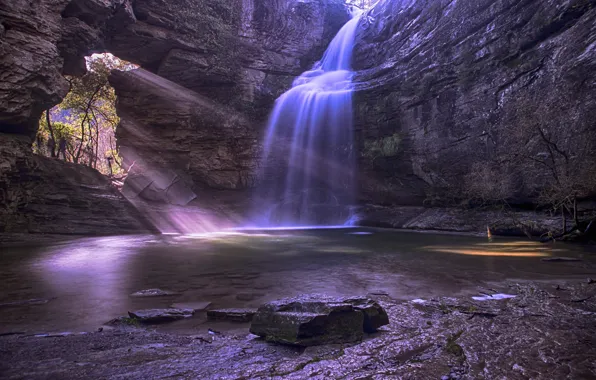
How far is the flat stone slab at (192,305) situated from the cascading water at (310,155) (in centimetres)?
1897

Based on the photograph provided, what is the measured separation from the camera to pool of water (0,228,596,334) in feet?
14.1

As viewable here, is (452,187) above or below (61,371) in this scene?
above

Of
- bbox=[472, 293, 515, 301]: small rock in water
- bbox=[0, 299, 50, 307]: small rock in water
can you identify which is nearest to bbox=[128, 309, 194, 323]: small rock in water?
bbox=[0, 299, 50, 307]: small rock in water

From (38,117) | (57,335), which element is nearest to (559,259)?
(57,335)

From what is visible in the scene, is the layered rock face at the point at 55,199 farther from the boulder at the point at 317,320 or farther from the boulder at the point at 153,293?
the boulder at the point at 317,320

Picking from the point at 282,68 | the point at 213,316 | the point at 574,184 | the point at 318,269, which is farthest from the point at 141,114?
the point at 574,184

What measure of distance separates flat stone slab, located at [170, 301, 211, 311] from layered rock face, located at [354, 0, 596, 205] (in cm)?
1138

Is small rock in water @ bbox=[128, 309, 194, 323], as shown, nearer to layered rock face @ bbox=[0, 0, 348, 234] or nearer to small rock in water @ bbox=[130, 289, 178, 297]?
small rock in water @ bbox=[130, 289, 178, 297]

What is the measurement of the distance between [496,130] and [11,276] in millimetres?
18281

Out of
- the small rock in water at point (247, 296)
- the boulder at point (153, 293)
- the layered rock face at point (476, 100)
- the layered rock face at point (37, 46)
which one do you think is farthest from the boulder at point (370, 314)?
the layered rock face at point (37, 46)

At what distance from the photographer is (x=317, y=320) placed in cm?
294

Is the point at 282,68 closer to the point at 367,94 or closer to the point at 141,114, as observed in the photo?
the point at 367,94

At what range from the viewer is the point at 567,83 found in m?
12.7

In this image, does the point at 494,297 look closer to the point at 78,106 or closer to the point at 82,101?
the point at 82,101
